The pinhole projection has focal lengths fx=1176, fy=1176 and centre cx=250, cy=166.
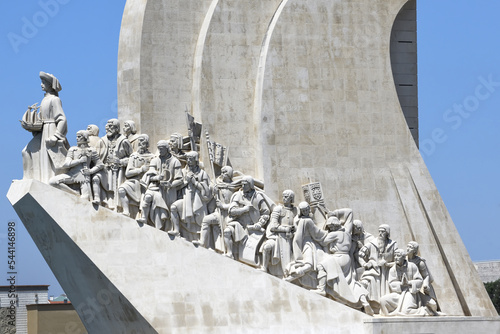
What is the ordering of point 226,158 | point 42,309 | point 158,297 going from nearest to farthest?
point 158,297 → point 226,158 → point 42,309

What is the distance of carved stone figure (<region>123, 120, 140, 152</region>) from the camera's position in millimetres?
18344

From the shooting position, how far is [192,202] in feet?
58.6

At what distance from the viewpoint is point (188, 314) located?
17.5 m

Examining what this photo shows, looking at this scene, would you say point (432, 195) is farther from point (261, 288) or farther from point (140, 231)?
point (140, 231)

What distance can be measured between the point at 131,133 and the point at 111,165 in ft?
2.54

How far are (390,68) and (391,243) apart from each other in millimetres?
3135

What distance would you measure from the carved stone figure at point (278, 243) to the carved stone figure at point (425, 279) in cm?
199

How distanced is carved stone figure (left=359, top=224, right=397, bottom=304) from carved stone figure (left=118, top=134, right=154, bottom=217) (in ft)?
12.1

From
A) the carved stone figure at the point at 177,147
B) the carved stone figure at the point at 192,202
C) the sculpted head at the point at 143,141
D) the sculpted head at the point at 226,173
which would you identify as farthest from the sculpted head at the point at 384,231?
the sculpted head at the point at 143,141

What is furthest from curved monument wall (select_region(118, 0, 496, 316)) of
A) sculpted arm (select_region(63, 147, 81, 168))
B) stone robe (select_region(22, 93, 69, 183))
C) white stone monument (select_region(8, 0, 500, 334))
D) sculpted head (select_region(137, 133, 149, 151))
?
sculpted arm (select_region(63, 147, 81, 168))

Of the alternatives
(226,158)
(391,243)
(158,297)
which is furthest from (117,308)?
(391,243)

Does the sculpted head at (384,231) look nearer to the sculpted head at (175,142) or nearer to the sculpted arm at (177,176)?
the sculpted arm at (177,176)

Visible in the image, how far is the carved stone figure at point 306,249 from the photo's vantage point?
18031 mm

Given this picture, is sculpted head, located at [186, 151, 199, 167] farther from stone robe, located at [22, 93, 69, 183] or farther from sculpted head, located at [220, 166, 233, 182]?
stone robe, located at [22, 93, 69, 183]
